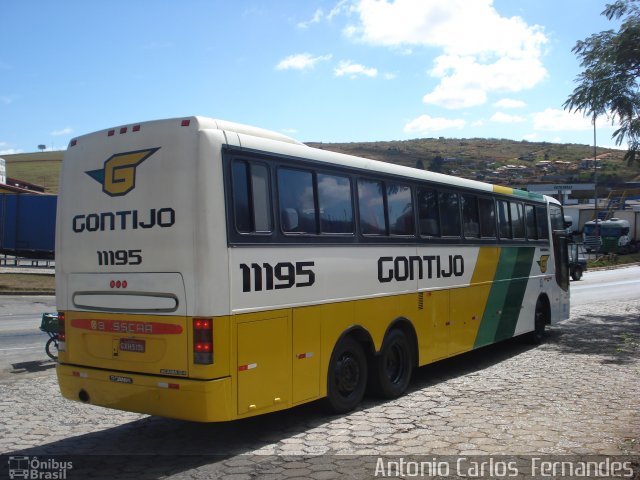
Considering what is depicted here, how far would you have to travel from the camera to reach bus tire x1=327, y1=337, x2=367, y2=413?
24.4 ft

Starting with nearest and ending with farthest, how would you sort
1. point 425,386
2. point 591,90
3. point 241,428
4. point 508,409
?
1. point 241,428
2. point 508,409
3. point 425,386
4. point 591,90

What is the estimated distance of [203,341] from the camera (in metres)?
5.89

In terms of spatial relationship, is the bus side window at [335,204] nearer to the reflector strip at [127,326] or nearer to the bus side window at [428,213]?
the bus side window at [428,213]

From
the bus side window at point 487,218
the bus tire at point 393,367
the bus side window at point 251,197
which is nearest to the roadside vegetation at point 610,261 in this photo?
the bus side window at point 487,218

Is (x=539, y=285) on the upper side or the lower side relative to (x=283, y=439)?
upper

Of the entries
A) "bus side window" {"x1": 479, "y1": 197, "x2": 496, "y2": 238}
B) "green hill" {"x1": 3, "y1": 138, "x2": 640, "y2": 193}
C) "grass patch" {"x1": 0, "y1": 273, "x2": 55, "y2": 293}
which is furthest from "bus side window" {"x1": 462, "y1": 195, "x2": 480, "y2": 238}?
"green hill" {"x1": 3, "y1": 138, "x2": 640, "y2": 193}

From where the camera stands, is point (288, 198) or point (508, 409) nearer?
point (288, 198)

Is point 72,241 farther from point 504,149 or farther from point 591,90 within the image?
point 504,149

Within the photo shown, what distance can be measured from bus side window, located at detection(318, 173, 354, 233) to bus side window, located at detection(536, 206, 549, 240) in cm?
719

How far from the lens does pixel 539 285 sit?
1360 centimetres

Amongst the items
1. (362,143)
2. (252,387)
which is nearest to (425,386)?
(252,387)

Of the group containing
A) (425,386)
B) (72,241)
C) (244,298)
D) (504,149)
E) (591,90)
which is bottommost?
(425,386)

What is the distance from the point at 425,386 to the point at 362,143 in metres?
122

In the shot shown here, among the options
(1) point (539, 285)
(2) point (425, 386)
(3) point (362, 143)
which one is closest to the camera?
(2) point (425, 386)
